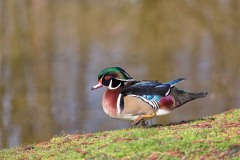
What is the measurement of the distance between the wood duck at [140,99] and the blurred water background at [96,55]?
6372 mm

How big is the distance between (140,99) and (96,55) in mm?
12461

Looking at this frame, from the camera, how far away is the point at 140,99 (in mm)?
7328

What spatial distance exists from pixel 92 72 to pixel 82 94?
1435mm

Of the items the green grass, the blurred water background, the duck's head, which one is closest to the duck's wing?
the duck's head

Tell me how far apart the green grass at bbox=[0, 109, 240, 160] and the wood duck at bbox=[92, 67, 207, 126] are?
20 cm

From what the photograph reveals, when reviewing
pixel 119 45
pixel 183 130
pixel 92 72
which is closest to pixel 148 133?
pixel 183 130

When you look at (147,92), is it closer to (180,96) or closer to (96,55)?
(180,96)

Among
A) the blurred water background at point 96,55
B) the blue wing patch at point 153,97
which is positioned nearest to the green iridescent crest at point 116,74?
the blue wing patch at point 153,97

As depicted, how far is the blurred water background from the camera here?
15570 mm

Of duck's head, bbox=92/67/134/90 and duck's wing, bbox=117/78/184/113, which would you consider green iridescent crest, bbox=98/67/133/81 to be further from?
duck's wing, bbox=117/78/184/113

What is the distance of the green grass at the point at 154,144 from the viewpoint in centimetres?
589

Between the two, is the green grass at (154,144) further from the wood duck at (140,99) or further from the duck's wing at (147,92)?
the duck's wing at (147,92)

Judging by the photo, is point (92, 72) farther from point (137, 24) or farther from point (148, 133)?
point (148, 133)

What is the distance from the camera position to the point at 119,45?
20750 millimetres
